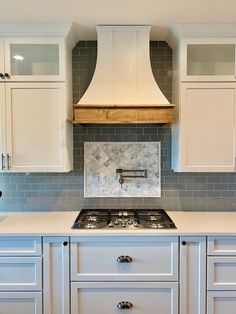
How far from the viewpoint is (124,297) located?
6.24 ft

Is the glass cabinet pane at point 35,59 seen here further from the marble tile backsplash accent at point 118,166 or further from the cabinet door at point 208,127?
the cabinet door at point 208,127

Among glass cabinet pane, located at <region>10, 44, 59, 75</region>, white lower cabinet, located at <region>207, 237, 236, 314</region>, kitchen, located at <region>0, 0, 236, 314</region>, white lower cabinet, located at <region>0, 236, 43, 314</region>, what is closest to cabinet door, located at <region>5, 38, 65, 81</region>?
glass cabinet pane, located at <region>10, 44, 59, 75</region>

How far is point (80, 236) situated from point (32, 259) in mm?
369

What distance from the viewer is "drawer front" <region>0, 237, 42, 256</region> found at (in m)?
1.89

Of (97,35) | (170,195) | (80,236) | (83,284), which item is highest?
(97,35)

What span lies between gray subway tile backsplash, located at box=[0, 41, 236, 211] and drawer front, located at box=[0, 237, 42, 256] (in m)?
0.59

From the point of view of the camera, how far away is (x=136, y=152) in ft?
8.09

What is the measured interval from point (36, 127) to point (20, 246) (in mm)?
888

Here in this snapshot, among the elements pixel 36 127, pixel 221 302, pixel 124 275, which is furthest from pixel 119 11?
pixel 221 302

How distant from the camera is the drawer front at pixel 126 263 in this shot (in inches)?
74.5

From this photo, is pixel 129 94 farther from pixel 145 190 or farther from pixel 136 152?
pixel 145 190

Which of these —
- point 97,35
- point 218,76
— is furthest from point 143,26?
point 218,76

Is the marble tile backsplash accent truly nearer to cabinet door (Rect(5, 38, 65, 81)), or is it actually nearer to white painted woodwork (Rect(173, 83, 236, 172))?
white painted woodwork (Rect(173, 83, 236, 172))

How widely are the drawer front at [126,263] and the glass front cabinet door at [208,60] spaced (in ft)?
4.19
